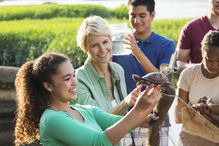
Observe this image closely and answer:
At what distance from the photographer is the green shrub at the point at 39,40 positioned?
8055 mm

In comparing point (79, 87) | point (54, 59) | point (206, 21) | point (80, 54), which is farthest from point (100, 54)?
point (80, 54)

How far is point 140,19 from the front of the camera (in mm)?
3711

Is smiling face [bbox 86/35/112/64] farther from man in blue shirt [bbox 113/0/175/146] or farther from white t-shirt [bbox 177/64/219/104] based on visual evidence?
white t-shirt [bbox 177/64/219/104]

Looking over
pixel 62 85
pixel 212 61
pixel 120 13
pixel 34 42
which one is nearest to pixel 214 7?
pixel 212 61

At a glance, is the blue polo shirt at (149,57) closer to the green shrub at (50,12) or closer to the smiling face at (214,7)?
the smiling face at (214,7)

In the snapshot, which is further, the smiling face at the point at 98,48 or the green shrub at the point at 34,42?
the green shrub at the point at 34,42

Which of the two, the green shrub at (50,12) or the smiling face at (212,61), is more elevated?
the smiling face at (212,61)

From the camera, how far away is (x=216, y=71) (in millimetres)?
3074

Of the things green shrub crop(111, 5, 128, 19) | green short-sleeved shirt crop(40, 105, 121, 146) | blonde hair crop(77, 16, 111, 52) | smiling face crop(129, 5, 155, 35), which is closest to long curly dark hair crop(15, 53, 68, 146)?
green short-sleeved shirt crop(40, 105, 121, 146)

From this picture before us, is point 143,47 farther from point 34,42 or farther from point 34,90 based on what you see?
point 34,42

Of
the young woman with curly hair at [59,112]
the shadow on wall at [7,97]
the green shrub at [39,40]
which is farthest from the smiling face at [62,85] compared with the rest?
the green shrub at [39,40]

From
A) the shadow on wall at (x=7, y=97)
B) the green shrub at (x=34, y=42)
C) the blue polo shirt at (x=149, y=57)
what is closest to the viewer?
the blue polo shirt at (x=149, y=57)

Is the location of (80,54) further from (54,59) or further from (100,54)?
(54,59)

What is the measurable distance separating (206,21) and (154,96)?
6.16 feet
